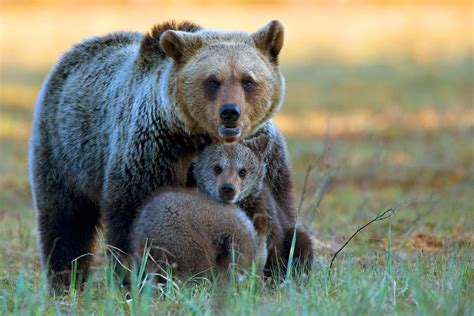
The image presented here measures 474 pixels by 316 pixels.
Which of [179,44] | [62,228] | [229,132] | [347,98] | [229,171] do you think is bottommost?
[347,98]

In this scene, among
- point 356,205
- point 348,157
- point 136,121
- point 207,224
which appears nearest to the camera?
point 207,224

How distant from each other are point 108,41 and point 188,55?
1.63 m

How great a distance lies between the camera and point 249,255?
6266 millimetres

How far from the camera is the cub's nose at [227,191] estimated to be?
21.2ft

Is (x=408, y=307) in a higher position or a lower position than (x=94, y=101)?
lower

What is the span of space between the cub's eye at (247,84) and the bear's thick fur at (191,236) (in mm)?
823

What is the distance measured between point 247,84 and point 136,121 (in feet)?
2.88

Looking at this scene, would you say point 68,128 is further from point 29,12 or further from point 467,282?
point 29,12

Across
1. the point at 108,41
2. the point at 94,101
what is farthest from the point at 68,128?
the point at 108,41

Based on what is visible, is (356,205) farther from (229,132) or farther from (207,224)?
(207,224)

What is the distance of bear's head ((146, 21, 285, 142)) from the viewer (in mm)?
6449

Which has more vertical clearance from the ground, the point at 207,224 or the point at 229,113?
the point at 229,113

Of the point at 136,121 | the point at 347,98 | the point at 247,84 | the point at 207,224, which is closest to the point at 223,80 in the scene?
the point at 247,84

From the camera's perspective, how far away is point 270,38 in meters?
6.88
